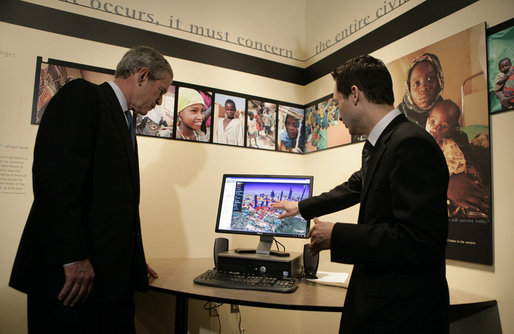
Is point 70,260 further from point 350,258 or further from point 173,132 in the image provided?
point 173,132

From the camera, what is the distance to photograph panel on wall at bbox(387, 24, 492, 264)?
1668 millimetres

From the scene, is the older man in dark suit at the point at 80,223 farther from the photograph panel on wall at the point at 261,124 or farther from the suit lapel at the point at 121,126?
the photograph panel on wall at the point at 261,124

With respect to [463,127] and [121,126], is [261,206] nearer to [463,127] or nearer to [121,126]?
[121,126]

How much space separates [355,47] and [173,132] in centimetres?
154

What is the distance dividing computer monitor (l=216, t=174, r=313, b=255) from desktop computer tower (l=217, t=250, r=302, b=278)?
14cm

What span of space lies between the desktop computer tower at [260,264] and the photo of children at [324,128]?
45.5 inches

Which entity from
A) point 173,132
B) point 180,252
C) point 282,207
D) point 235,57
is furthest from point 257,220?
point 235,57

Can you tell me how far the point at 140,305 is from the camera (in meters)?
2.36

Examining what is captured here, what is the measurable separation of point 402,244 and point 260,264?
0.95 meters

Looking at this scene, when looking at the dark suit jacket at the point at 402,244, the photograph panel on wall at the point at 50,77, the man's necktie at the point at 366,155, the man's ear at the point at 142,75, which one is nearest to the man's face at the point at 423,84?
the man's necktie at the point at 366,155

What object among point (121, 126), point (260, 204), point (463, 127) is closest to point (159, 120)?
point (260, 204)

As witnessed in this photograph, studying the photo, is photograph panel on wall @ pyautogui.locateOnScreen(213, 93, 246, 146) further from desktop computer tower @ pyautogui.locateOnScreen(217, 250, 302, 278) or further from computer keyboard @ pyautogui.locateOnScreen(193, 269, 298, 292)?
computer keyboard @ pyautogui.locateOnScreen(193, 269, 298, 292)

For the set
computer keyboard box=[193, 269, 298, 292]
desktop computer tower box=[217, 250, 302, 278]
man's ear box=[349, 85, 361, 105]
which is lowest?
computer keyboard box=[193, 269, 298, 292]

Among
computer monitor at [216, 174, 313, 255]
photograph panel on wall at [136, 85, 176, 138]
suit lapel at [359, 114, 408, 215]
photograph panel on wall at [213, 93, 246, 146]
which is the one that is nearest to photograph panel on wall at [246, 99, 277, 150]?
photograph panel on wall at [213, 93, 246, 146]
